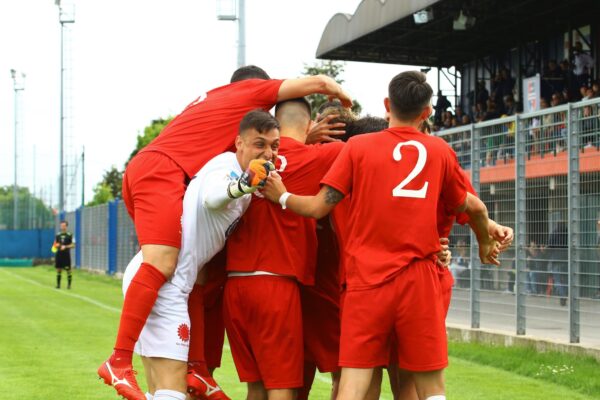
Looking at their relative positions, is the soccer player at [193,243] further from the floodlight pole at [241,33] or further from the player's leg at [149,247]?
the floodlight pole at [241,33]

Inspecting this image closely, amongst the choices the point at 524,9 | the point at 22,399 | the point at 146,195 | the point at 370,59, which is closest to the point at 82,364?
the point at 22,399

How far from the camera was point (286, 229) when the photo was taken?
6324mm

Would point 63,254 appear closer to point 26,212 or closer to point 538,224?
point 538,224

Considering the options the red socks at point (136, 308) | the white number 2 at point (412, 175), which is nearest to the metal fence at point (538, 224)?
the white number 2 at point (412, 175)

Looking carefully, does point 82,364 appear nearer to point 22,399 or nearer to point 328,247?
point 22,399

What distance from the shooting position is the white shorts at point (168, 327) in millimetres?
6125

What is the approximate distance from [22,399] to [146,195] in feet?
14.3

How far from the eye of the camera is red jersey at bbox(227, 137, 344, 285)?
20.5 ft

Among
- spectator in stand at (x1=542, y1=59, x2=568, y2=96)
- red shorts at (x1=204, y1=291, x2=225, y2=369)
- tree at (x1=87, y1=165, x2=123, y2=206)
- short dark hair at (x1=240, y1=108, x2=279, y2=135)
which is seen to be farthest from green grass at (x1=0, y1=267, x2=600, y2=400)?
tree at (x1=87, y1=165, x2=123, y2=206)

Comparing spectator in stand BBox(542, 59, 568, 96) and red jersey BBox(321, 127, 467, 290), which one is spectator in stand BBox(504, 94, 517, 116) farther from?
red jersey BBox(321, 127, 467, 290)

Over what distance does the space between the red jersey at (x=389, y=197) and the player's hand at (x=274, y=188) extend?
0.29 m

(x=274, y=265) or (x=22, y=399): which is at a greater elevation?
(x=274, y=265)

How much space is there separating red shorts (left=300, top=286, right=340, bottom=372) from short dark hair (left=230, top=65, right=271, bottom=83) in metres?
1.58

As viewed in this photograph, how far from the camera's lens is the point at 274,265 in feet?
20.5
